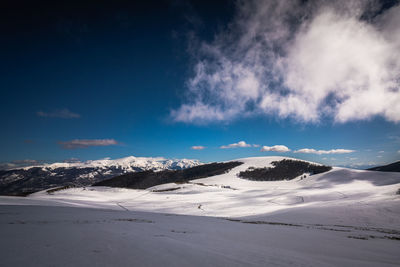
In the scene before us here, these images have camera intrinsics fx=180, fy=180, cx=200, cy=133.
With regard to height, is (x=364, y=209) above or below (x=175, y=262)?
below

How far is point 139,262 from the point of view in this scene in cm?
317

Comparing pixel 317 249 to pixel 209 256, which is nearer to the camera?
pixel 209 256

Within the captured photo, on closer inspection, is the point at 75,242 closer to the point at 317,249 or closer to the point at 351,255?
the point at 317,249

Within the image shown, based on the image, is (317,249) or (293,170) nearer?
(317,249)

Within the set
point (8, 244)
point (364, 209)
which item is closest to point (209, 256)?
point (8, 244)

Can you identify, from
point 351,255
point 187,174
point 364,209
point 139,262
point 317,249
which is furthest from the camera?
point 187,174

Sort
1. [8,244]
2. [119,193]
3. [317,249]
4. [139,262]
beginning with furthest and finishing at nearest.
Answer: [119,193] → [317,249] → [8,244] → [139,262]

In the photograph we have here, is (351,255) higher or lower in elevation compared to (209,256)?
lower

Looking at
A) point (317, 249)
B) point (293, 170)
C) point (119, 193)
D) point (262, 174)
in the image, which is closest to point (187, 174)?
point (262, 174)

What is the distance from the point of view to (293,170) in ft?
310

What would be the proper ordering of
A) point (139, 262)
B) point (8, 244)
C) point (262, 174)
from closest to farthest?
point (139, 262)
point (8, 244)
point (262, 174)

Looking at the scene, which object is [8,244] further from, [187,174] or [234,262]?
[187,174]

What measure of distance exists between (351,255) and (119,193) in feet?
146

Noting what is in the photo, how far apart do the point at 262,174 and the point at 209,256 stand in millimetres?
96259
